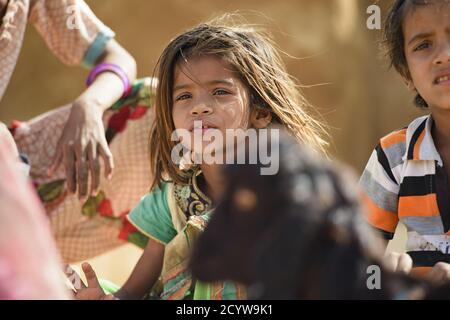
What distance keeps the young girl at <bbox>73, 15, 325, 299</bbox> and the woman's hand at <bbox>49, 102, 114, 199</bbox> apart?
0.60 ft

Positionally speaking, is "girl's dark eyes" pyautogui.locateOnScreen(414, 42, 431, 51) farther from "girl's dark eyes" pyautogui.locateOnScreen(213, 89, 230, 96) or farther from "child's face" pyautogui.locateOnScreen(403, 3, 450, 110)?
"girl's dark eyes" pyautogui.locateOnScreen(213, 89, 230, 96)

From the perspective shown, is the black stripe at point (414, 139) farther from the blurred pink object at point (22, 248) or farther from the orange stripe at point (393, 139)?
the blurred pink object at point (22, 248)

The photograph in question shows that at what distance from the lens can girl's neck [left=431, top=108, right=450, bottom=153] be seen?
214 cm

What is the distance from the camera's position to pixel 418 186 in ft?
6.89

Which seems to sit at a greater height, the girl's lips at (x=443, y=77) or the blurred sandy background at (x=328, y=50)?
the blurred sandy background at (x=328, y=50)

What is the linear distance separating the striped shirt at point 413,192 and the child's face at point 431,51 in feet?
0.40

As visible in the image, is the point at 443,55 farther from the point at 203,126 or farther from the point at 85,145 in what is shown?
the point at 85,145

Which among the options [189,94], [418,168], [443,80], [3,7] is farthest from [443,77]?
[3,7]

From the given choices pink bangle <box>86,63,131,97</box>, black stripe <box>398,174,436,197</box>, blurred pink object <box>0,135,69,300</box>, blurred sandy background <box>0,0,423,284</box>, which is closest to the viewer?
blurred pink object <box>0,135,69,300</box>

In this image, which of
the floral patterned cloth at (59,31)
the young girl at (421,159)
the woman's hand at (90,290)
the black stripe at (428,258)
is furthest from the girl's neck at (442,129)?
the floral patterned cloth at (59,31)

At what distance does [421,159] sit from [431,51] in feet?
0.93

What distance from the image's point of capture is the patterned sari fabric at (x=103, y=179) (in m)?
2.91

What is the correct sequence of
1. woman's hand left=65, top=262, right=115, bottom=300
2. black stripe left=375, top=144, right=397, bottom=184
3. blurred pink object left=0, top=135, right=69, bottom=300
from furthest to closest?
black stripe left=375, top=144, right=397, bottom=184 < woman's hand left=65, top=262, right=115, bottom=300 < blurred pink object left=0, top=135, right=69, bottom=300

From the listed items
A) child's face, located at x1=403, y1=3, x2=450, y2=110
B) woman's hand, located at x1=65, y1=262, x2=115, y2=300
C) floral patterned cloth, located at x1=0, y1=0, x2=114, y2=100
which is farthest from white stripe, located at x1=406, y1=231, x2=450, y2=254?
floral patterned cloth, located at x1=0, y1=0, x2=114, y2=100
